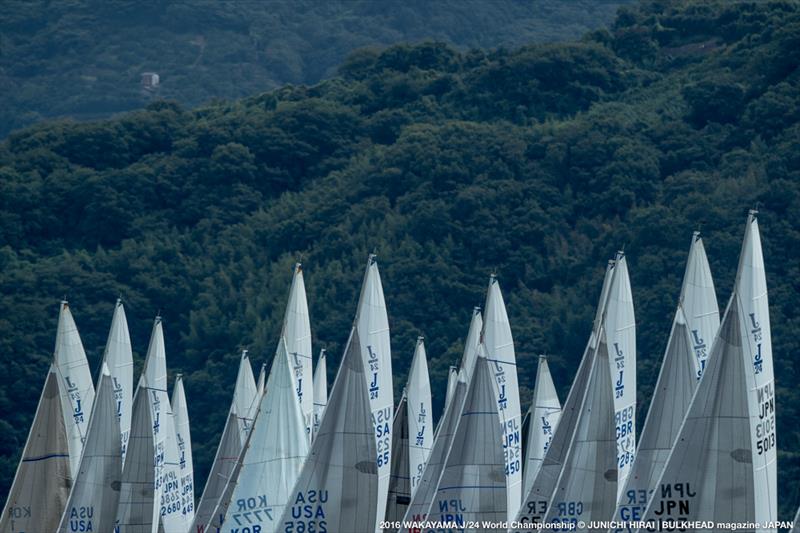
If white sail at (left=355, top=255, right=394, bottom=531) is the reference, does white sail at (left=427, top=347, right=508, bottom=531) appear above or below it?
below

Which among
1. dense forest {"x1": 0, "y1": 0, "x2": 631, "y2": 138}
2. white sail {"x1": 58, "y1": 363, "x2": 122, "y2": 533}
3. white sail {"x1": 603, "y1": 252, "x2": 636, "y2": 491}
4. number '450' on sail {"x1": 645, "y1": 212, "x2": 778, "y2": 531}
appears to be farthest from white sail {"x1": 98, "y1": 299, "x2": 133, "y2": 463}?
dense forest {"x1": 0, "y1": 0, "x2": 631, "y2": 138}

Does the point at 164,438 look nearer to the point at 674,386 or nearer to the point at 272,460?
the point at 272,460

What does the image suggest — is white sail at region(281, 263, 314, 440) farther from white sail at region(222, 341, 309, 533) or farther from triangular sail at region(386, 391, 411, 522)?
white sail at region(222, 341, 309, 533)

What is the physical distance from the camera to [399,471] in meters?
39.1

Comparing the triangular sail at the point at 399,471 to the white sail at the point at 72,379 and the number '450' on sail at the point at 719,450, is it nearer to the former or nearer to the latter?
the white sail at the point at 72,379

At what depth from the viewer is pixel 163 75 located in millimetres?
153375

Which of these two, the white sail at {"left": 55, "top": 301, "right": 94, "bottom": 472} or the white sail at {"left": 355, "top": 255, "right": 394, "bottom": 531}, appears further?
the white sail at {"left": 55, "top": 301, "right": 94, "bottom": 472}

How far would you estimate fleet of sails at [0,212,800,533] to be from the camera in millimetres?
28828

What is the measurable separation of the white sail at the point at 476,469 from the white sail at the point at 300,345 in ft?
37.3

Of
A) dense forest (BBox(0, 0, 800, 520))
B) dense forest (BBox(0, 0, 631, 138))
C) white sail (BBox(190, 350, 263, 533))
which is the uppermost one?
dense forest (BBox(0, 0, 631, 138))

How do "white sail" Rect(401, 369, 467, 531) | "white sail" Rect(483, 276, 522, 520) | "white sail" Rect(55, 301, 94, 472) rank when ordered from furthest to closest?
"white sail" Rect(55, 301, 94, 472), "white sail" Rect(483, 276, 522, 520), "white sail" Rect(401, 369, 467, 531)

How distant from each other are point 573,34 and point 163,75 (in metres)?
30.0

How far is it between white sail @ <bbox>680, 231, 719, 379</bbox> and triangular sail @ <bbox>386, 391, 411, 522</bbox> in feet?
18.4

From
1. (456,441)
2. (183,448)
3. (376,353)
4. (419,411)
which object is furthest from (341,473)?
(183,448)
